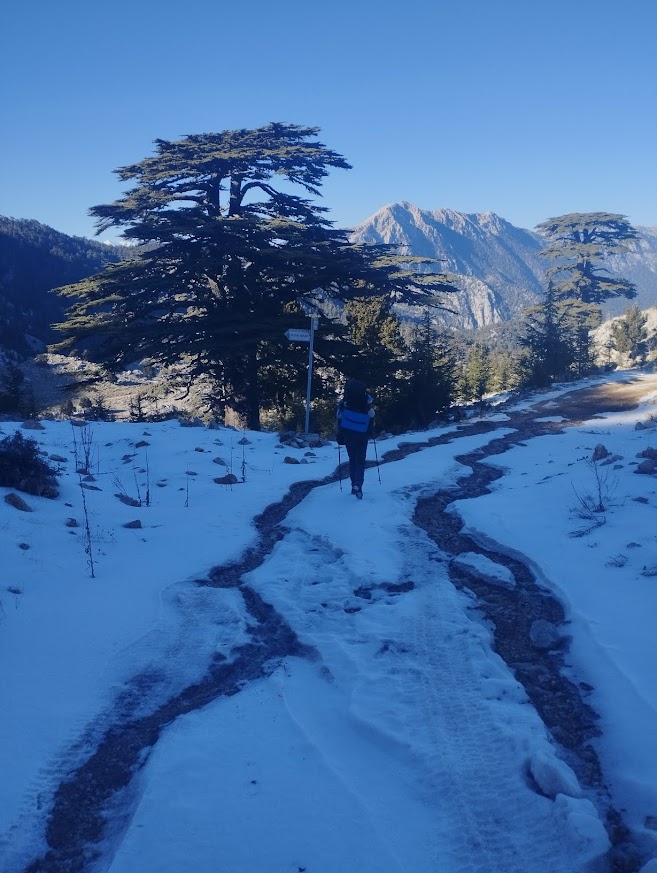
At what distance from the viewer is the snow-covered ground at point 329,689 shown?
2402 mm

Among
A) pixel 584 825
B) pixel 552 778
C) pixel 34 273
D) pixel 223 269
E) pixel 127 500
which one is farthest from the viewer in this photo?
pixel 34 273

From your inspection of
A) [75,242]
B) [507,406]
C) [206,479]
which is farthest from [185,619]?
[75,242]

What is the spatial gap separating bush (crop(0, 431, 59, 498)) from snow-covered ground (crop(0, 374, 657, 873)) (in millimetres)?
310

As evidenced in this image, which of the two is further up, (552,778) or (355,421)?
(355,421)

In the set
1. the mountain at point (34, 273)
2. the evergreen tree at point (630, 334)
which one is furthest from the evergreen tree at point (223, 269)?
the mountain at point (34, 273)

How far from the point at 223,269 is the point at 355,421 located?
11.7 m

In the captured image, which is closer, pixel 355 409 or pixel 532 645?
pixel 532 645

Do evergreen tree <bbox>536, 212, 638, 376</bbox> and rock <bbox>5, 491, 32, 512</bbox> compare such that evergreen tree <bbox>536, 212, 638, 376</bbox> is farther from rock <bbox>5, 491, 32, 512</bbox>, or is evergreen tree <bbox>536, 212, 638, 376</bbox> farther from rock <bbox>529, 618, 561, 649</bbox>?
rock <bbox>5, 491, 32, 512</bbox>

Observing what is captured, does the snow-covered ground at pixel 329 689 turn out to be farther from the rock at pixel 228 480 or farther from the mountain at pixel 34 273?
the mountain at pixel 34 273

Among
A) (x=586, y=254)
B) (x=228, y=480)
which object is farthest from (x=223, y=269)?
(x=586, y=254)

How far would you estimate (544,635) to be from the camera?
407 cm

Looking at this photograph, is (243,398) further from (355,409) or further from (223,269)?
(355,409)

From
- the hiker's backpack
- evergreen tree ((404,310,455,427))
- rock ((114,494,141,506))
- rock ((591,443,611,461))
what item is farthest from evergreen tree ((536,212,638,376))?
rock ((114,494,141,506))

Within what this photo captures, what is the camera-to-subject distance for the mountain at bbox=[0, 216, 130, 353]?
238 feet
